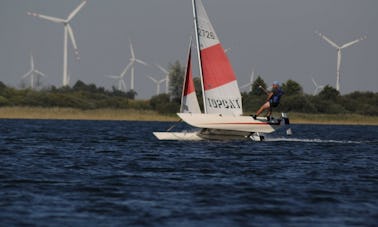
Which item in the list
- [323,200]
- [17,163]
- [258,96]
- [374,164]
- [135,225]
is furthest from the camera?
[258,96]

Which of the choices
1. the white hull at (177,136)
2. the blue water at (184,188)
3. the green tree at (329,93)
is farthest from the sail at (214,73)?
the green tree at (329,93)

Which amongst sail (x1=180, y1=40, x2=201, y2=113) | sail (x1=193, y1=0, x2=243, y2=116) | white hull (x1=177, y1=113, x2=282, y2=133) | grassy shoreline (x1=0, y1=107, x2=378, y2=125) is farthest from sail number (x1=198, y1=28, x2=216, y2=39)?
grassy shoreline (x1=0, y1=107, x2=378, y2=125)

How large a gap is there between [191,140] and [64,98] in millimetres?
71417

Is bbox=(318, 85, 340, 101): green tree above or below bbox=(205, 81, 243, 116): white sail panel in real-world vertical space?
above

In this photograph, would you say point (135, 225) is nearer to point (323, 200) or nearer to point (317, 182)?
point (323, 200)

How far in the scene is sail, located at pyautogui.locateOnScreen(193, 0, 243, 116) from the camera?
4319cm

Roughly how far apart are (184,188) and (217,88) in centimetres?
2215

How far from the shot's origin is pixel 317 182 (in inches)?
931

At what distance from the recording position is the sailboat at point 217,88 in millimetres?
42469

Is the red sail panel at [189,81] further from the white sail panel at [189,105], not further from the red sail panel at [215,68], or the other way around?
the red sail panel at [215,68]

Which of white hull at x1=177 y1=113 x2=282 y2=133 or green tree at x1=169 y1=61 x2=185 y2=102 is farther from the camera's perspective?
green tree at x1=169 y1=61 x2=185 y2=102

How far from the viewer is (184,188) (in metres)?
21.5

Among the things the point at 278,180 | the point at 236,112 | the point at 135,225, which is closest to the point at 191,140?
the point at 236,112

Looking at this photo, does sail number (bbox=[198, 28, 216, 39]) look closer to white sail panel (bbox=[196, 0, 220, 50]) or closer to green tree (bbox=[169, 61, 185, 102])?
white sail panel (bbox=[196, 0, 220, 50])
